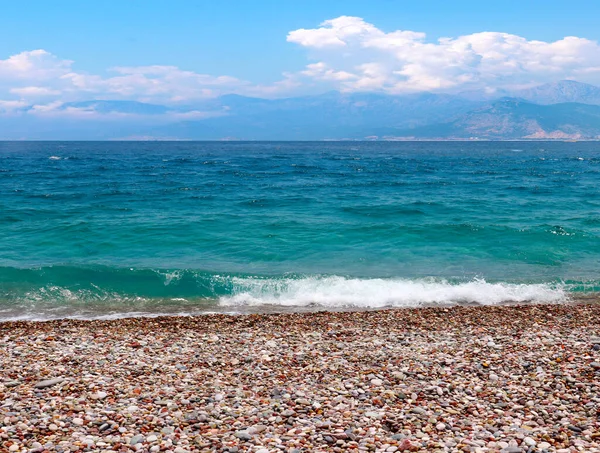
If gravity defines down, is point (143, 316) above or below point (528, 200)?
below

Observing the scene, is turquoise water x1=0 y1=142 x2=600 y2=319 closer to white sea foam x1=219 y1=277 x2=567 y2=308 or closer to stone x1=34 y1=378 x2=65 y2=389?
white sea foam x1=219 y1=277 x2=567 y2=308

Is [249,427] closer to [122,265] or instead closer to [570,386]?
[570,386]

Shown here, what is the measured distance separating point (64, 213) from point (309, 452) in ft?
102

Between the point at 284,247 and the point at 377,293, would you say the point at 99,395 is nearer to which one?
the point at 377,293

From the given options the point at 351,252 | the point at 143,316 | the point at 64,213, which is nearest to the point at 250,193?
the point at 64,213

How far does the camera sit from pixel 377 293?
18.1 m

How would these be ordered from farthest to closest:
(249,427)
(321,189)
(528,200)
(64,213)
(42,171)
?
1. (42,171)
2. (321,189)
3. (528,200)
4. (64,213)
5. (249,427)

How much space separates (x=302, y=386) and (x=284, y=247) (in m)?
15.8

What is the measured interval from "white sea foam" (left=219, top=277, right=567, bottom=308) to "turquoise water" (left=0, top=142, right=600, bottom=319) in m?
0.07

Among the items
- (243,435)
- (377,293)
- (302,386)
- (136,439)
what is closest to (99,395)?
(136,439)

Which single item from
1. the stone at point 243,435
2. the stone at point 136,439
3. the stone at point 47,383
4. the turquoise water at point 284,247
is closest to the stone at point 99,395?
the stone at point 47,383

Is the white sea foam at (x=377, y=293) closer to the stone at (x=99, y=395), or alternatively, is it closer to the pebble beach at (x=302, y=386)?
the pebble beach at (x=302, y=386)

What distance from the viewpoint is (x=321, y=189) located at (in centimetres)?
4766

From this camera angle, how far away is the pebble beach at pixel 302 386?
7.59 metres
